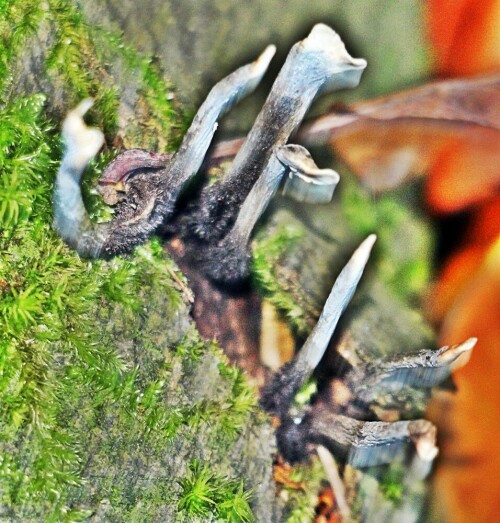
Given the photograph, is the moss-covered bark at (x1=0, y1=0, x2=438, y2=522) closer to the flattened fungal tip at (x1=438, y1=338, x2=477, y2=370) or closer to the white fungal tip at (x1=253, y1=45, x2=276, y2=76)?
the flattened fungal tip at (x1=438, y1=338, x2=477, y2=370)

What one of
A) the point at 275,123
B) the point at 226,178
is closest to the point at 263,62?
the point at 275,123

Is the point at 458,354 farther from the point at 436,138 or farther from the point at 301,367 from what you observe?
the point at 436,138

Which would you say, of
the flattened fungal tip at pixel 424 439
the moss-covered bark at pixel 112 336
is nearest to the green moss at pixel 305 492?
the moss-covered bark at pixel 112 336

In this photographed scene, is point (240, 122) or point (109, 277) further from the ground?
point (240, 122)

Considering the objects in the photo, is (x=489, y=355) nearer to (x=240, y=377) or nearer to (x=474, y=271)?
(x=474, y=271)

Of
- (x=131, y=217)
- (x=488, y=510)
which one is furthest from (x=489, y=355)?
(x=131, y=217)

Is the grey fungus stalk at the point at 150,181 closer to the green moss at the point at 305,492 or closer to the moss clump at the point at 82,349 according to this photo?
the moss clump at the point at 82,349
